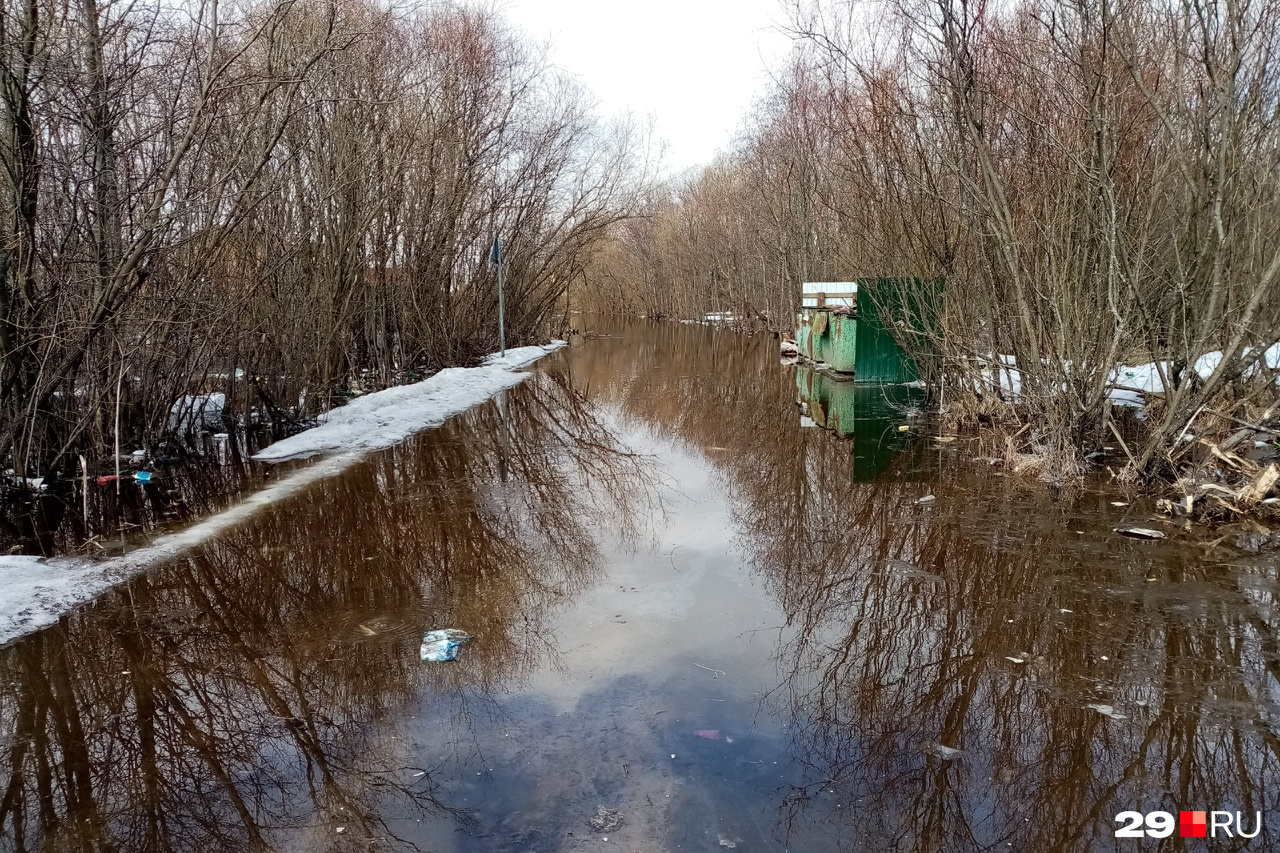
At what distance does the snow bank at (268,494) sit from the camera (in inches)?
187

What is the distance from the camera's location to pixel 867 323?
49.9 ft

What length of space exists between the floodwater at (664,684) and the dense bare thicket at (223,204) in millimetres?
2683

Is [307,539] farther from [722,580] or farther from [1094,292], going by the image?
[1094,292]

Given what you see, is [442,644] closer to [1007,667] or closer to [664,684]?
[664,684]

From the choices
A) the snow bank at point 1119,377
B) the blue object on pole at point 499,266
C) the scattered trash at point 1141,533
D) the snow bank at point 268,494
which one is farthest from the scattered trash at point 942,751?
the blue object on pole at point 499,266

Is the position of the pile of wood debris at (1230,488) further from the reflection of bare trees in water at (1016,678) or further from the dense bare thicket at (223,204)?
the dense bare thicket at (223,204)

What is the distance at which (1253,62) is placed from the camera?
6.71 metres

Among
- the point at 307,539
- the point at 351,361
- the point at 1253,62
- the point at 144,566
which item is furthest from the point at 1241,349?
the point at 351,361

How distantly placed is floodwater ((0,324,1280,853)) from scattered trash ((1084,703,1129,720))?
1.5 inches

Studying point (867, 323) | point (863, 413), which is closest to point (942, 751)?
point (863, 413)

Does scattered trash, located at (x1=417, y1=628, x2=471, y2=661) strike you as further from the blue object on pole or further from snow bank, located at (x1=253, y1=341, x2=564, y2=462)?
the blue object on pole

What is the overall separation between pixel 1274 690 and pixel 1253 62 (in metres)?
5.83

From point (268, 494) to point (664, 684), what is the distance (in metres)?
5.18

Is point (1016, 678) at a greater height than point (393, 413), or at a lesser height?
lesser
